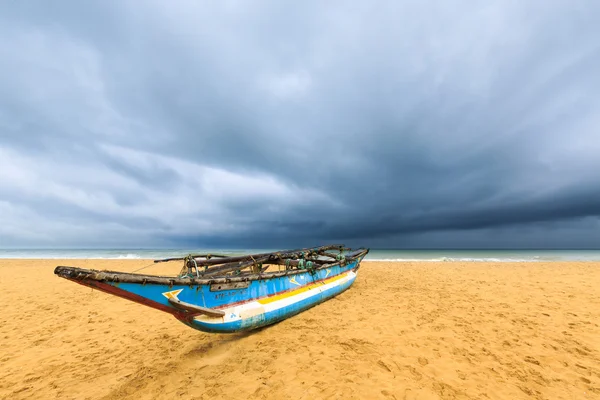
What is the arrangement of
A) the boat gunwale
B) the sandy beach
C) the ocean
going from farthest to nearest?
the ocean < the sandy beach < the boat gunwale

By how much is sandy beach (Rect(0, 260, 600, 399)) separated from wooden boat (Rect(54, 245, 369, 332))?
2.02ft

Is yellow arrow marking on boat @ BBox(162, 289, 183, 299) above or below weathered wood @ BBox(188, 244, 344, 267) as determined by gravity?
below

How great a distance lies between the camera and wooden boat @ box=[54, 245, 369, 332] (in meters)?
4.48

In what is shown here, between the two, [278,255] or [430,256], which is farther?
[430,256]

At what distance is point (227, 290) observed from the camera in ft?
20.2

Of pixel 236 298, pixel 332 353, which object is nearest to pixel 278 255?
pixel 236 298

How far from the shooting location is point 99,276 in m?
4.10

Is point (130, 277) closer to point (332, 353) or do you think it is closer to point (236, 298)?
point (236, 298)

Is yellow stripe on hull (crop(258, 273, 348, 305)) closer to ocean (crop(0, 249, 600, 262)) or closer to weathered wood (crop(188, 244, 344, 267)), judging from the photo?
weathered wood (crop(188, 244, 344, 267))

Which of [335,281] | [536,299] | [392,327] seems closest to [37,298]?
[335,281]

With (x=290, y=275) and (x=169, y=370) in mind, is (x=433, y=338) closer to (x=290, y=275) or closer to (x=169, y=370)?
(x=290, y=275)

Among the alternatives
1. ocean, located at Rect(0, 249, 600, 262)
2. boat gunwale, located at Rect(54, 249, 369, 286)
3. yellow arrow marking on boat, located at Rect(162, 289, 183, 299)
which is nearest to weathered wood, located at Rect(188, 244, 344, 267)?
boat gunwale, located at Rect(54, 249, 369, 286)

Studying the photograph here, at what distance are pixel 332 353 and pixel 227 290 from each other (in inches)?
115

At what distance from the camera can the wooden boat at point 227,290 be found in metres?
4.48
